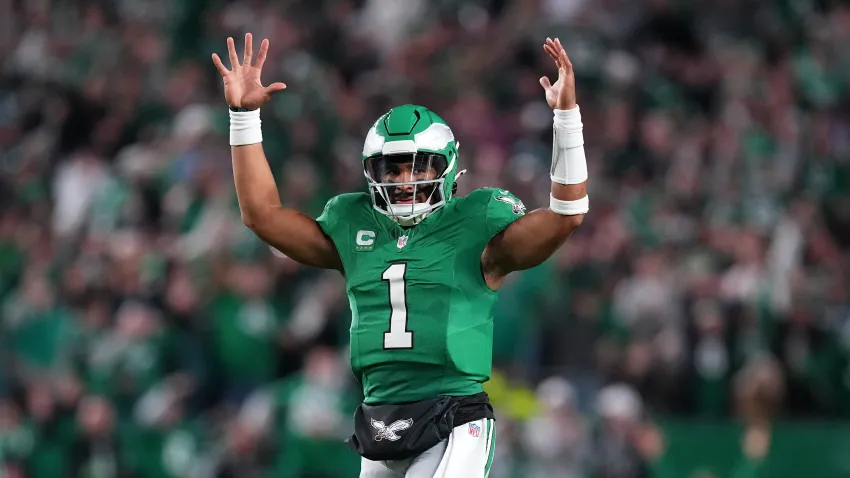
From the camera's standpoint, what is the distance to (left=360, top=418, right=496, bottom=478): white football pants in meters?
5.23

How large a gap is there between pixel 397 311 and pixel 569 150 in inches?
32.9

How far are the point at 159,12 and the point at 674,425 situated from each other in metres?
7.35

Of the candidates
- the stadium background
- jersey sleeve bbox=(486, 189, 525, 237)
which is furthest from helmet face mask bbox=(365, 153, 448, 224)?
the stadium background

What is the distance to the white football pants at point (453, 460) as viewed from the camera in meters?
5.23

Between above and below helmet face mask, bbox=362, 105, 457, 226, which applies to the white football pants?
below

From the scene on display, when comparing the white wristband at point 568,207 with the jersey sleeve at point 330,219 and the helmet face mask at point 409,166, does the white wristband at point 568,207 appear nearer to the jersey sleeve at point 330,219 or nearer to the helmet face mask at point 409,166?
the helmet face mask at point 409,166

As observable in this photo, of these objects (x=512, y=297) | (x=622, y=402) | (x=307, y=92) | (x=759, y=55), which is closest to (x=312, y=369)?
(x=512, y=297)

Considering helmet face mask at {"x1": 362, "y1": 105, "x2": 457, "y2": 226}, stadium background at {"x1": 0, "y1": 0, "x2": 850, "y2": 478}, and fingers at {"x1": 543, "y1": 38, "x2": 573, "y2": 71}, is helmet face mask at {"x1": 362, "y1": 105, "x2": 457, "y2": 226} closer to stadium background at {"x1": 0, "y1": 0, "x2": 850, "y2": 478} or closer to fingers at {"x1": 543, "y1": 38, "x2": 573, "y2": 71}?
fingers at {"x1": 543, "y1": 38, "x2": 573, "y2": 71}

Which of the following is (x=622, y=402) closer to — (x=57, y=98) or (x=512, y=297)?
(x=512, y=297)

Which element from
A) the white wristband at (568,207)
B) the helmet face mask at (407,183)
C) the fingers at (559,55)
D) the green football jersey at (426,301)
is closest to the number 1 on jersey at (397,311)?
the green football jersey at (426,301)

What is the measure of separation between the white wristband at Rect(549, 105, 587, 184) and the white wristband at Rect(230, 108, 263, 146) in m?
1.15

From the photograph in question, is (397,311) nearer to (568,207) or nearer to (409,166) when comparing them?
(409,166)

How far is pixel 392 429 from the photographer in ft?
17.3

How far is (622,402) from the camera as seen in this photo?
962 centimetres
